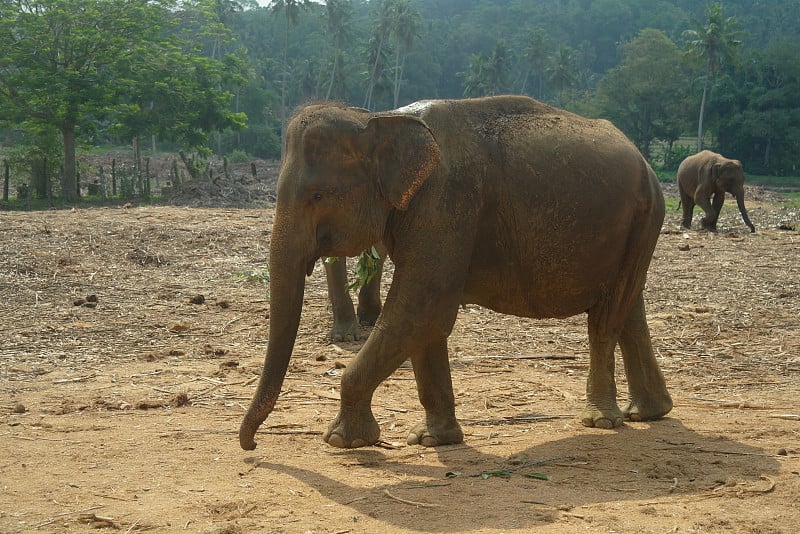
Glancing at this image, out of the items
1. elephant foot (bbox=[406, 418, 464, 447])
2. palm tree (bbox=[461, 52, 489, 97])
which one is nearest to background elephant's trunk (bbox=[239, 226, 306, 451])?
elephant foot (bbox=[406, 418, 464, 447])

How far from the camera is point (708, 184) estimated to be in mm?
20609

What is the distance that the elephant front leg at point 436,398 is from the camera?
5371 millimetres

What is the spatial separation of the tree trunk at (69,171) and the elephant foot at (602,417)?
2116 centimetres

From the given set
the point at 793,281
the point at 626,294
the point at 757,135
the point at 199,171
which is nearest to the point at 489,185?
the point at 626,294

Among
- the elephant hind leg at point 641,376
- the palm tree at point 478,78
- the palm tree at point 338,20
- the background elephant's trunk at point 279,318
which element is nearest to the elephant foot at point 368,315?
the elephant hind leg at point 641,376

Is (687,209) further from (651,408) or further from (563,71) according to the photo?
(563,71)

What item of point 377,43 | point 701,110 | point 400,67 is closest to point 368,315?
point 701,110

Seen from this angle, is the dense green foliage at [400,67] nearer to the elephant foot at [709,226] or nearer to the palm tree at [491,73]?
the palm tree at [491,73]

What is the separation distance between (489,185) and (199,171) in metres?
24.2

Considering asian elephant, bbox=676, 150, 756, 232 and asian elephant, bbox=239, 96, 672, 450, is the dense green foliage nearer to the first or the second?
asian elephant, bbox=239, 96, 672, 450

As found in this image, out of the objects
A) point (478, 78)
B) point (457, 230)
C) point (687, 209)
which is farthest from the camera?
point (478, 78)

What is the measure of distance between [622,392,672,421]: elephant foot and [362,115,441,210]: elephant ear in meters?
2.20

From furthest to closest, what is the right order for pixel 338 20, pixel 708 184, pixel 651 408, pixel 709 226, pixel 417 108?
1. pixel 338 20
2. pixel 708 184
3. pixel 709 226
4. pixel 651 408
5. pixel 417 108

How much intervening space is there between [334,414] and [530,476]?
5.71 feet
